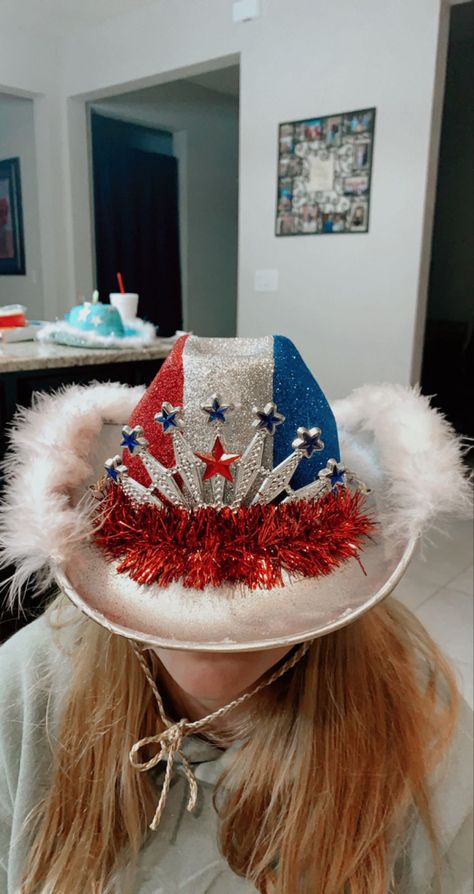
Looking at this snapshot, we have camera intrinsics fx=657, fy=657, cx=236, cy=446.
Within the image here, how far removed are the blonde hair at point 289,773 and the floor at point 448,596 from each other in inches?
47.0

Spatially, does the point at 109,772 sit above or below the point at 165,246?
below

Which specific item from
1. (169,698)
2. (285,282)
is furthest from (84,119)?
(169,698)

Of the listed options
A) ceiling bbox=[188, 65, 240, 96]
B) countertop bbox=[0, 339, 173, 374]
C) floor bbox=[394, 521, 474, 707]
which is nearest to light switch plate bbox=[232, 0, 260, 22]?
ceiling bbox=[188, 65, 240, 96]

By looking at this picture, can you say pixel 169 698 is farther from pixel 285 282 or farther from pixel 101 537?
pixel 285 282

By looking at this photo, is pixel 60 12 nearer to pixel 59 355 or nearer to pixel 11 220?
pixel 11 220

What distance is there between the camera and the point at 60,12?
A: 12.0ft

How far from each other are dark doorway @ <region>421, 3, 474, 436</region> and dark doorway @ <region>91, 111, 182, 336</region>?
6.70ft

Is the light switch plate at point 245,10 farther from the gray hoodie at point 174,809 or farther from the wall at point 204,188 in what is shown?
the gray hoodie at point 174,809

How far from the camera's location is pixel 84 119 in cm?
429

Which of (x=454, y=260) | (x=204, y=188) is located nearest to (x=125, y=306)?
(x=454, y=260)

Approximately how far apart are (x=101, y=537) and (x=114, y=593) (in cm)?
5

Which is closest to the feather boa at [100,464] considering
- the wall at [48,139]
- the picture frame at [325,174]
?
the picture frame at [325,174]

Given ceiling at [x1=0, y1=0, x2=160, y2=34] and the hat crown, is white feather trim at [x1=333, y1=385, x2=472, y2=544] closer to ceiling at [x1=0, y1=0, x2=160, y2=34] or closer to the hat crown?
the hat crown

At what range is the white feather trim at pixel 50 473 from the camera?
0.48 m
